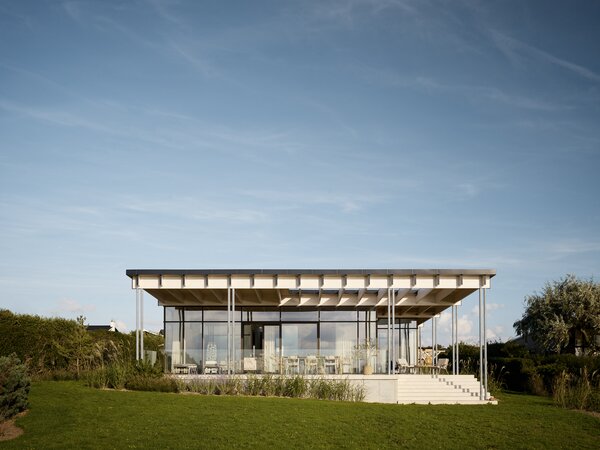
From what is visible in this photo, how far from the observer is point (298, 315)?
29.4m

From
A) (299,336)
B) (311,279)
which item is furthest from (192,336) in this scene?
(311,279)

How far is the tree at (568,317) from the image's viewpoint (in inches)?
1399

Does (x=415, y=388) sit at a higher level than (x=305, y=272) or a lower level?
lower

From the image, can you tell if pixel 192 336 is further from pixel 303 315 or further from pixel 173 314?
pixel 303 315

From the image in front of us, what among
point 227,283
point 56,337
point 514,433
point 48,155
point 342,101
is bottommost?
point 514,433

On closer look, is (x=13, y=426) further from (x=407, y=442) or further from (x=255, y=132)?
(x=255, y=132)

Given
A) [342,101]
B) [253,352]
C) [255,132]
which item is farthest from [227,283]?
[342,101]

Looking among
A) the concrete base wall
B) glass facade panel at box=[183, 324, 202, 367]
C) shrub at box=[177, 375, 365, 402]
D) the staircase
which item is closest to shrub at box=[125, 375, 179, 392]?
shrub at box=[177, 375, 365, 402]

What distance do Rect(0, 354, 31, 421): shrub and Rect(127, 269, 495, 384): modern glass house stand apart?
6.84 metres

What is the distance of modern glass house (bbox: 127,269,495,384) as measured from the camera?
77.5ft

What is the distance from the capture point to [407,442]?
47.2 ft

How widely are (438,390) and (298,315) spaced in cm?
735

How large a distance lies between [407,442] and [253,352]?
33.1 feet

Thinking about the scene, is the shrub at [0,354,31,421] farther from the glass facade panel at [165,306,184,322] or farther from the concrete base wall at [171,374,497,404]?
the glass facade panel at [165,306,184,322]
